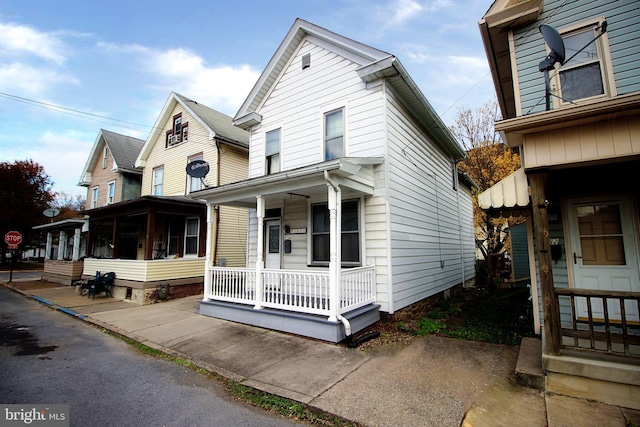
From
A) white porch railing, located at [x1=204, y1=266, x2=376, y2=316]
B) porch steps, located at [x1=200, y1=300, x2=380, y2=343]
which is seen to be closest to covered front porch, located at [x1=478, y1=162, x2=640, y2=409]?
white porch railing, located at [x1=204, y1=266, x2=376, y2=316]

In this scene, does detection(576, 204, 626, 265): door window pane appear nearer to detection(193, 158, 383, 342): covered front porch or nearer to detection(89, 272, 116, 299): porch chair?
detection(193, 158, 383, 342): covered front porch

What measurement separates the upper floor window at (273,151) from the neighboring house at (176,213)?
370cm

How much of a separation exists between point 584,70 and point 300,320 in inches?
267

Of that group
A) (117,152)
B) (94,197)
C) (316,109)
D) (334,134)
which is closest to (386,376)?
(334,134)

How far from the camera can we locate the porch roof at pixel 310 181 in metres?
5.82

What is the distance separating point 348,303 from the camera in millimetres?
5996

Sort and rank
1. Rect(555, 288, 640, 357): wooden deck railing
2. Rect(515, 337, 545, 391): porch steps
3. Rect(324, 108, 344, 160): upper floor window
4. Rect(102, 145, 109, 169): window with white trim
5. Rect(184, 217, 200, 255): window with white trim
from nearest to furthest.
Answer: Rect(515, 337, 545, 391): porch steps < Rect(555, 288, 640, 357): wooden deck railing < Rect(324, 108, 344, 160): upper floor window < Rect(184, 217, 200, 255): window with white trim < Rect(102, 145, 109, 169): window with white trim

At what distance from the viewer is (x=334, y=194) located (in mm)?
5930

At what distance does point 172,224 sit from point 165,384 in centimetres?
1077

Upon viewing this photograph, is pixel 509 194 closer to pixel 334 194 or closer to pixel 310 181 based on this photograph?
pixel 334 194

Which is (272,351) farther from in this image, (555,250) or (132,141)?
(132,141)

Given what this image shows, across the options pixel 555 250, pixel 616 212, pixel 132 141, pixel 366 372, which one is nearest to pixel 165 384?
pixel 366 372

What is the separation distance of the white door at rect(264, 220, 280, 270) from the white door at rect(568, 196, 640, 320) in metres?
6.85

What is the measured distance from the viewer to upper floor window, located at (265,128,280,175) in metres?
9.26
